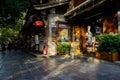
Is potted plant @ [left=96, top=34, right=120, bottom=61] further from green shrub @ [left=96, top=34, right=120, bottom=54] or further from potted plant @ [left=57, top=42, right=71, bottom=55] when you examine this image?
potted plant @ [left=57, top=42, right=71, bottom=55]

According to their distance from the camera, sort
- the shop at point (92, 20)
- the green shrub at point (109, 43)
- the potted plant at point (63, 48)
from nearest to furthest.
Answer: the green shrub at point (109, 43), the shop at point (92, 20), the potted plant at point (63, 48)

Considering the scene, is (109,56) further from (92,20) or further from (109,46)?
(92,20)

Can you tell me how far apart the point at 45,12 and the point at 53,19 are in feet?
2.99

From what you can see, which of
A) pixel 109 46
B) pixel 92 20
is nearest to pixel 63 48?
pixel 92 20

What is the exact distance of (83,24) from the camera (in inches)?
873

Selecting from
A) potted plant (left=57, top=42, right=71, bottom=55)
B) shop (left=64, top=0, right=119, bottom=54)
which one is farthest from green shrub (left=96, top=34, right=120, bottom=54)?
potted plant (left=57, top=42, right=71, bottom=55)

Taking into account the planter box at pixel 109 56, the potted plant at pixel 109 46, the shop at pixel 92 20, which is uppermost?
the shop at pixel 92 20

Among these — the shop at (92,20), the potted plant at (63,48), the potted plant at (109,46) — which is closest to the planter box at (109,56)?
the potted plant at (109,46)

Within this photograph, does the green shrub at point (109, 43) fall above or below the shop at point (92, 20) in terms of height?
below

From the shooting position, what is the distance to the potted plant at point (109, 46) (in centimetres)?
1458

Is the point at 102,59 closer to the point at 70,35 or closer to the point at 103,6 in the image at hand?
the point at 103,6

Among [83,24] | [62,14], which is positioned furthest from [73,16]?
[62,14]

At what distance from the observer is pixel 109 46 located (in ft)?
49.0

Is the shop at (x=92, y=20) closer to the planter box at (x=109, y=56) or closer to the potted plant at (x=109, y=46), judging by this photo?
the potted plant at (x=109, y=46)
